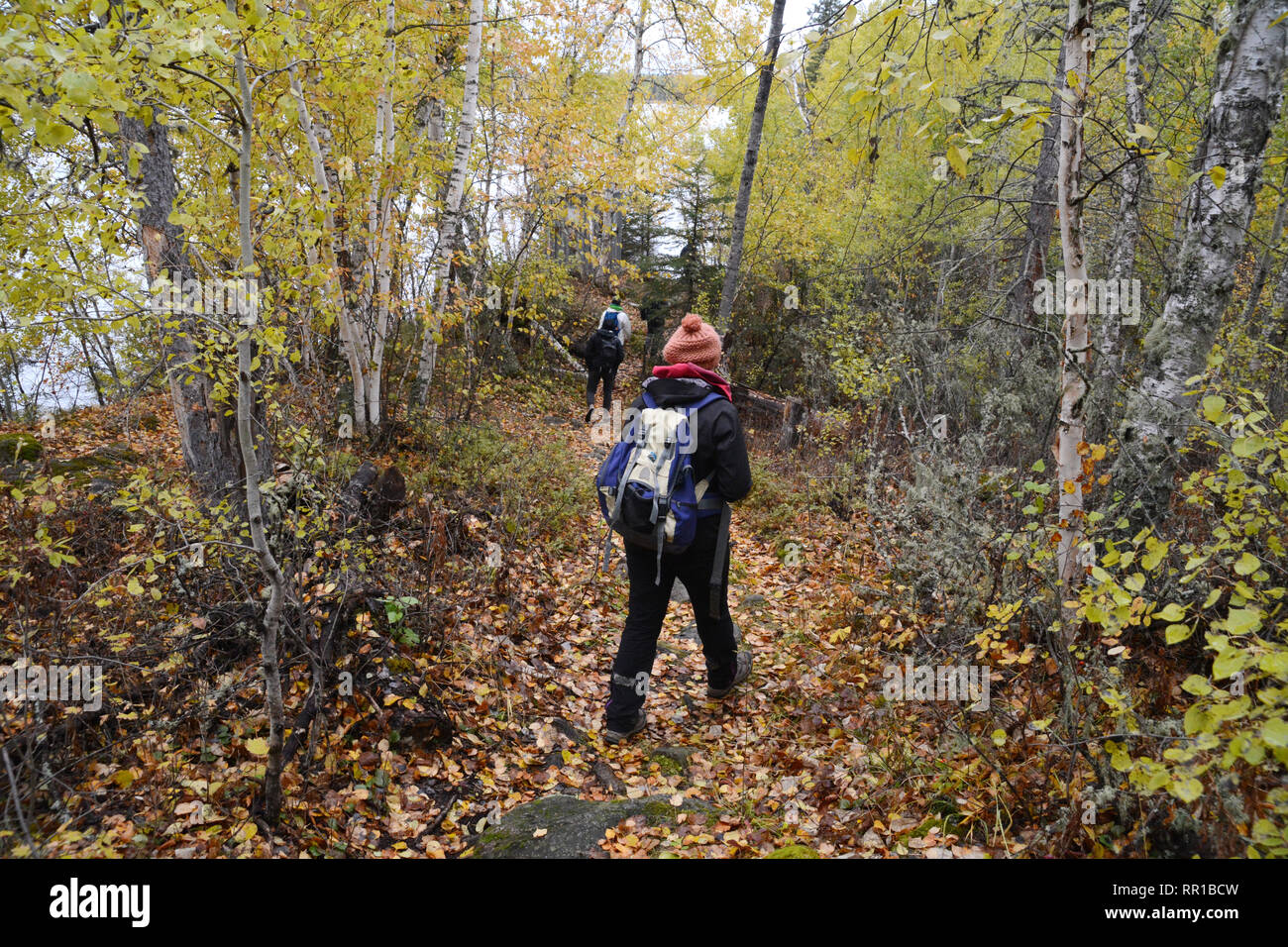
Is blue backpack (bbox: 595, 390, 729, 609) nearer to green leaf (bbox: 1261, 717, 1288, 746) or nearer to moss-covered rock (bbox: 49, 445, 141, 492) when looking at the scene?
green leaf (bbox: 1261, 717, 1288, 746)

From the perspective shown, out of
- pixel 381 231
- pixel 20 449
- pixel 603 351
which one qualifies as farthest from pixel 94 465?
pixel 603 351

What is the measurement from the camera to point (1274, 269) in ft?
35.4

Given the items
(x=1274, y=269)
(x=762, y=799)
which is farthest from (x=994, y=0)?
(x=1274, y=269)

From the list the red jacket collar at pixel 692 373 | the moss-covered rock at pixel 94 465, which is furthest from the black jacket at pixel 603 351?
the red jacket collar at pixel 692 373

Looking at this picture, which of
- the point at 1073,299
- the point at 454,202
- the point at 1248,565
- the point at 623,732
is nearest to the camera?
the point at 1248,565

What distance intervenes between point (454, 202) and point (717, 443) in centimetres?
606

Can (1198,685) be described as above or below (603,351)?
below

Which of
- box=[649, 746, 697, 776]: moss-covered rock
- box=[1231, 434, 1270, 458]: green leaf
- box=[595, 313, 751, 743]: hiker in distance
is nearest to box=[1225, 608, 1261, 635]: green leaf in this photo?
box=[1231, 434, 1270, 458]: green leaf

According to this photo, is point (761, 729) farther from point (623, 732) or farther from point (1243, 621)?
point (1243, 621)

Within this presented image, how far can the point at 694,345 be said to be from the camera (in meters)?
3.95

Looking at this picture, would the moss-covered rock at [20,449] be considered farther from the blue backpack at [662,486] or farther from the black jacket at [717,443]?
the black jacket at [717,443]

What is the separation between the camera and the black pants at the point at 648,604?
12.8 ft

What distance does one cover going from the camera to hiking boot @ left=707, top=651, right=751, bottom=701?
457 cm
